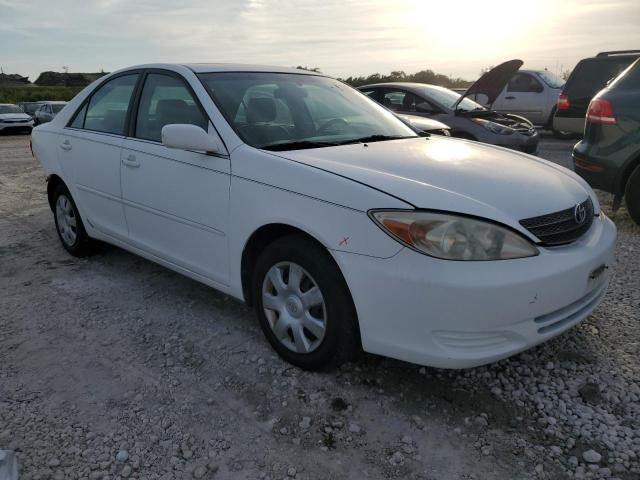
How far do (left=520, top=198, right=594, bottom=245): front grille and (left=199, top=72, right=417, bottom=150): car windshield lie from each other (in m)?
1.22

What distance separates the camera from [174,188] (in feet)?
10.9

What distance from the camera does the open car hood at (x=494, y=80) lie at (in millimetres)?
8117

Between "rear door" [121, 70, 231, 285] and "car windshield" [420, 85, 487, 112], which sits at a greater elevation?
"car windshield" [420, 85, 487, 112]

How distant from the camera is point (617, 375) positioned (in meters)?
2.77

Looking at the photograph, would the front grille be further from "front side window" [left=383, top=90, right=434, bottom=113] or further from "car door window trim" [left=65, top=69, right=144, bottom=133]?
"front side window" [left=383, top=90, right=434, bottom=113]

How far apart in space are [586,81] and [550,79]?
3090 mm

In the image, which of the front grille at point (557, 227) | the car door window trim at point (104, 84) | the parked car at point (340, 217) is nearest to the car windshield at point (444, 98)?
the parked car at point (340, 217)

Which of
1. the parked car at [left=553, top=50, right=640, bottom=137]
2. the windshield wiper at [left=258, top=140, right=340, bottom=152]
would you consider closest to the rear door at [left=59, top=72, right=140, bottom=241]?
the windshield wiper at [left=258, top=140, right=340, bottom=152]

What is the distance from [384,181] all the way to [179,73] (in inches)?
69.2

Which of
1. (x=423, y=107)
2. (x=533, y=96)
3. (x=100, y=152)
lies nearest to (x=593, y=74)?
(x=533, y=96)

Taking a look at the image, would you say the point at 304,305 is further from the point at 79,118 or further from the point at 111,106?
the point at 79,118

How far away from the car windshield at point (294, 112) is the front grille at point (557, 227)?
1218 mm

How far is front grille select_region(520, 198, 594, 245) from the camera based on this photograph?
2.46m

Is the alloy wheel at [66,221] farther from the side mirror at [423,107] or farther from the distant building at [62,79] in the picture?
the distant building at [62,79]
